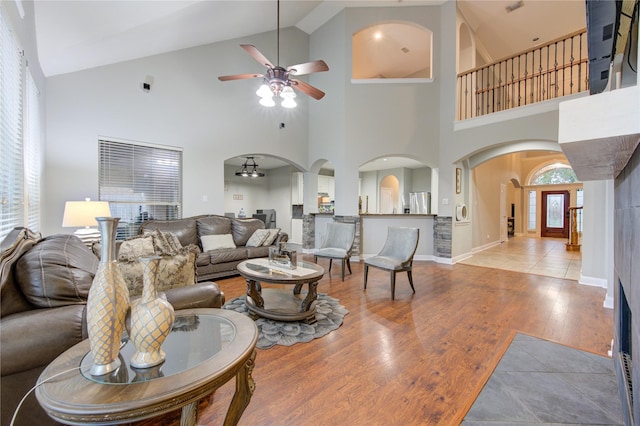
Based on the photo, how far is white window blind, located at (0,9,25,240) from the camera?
1.87 metres

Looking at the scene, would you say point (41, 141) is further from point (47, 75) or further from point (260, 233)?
point (260, 233)

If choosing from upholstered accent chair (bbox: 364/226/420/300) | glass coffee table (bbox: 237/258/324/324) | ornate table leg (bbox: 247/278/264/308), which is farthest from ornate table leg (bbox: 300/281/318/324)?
upholstered accent chair (bbox: 364/226/420/300)

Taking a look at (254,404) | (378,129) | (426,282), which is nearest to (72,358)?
(254,404)

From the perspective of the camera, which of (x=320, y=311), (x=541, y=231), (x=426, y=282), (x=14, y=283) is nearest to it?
(x=14, y=283)

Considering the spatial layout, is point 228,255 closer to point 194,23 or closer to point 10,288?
point 10,288

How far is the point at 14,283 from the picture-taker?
52.4 inches

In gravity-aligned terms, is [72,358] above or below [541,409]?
above

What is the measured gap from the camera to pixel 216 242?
15.4 feet

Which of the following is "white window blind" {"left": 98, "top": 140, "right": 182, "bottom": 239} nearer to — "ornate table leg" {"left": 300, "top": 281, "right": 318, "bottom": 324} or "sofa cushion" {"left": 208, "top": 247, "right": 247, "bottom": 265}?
"sofa cushion" {"left": 208, "top": 247, "right": 247, "bottom": 265}

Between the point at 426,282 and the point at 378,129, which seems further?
the point at 378,129

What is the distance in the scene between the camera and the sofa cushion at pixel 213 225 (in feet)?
16.0

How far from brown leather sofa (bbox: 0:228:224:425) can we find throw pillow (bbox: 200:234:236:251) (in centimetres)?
305

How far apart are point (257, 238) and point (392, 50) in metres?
6.26

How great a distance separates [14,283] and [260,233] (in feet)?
12.5
